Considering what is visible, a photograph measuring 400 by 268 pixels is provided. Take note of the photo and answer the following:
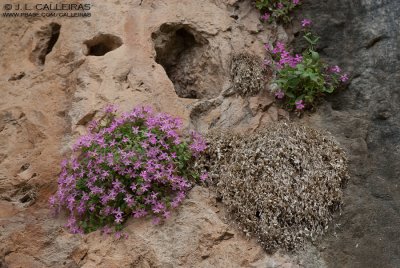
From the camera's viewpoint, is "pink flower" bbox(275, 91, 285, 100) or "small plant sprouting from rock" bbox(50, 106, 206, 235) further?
"pink flower" bbox(275, 91, 285, 100)

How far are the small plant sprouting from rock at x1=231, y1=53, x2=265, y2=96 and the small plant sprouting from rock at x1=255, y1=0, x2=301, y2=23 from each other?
31.5 inches

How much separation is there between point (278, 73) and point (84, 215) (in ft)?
8.72

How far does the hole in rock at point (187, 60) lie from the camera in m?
6.16

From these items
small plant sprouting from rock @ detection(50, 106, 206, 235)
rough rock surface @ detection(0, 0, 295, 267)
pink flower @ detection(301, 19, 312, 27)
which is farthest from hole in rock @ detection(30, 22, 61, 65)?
pink flower @ detection(301, 19, 312, 27)

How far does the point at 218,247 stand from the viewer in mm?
4586

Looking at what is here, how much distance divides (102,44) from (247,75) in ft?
6.07

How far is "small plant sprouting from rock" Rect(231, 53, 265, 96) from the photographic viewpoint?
229 inches

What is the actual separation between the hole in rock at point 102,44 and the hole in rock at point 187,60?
464 mm

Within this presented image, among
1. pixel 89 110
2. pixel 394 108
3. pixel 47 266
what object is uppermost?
pixel 394 108

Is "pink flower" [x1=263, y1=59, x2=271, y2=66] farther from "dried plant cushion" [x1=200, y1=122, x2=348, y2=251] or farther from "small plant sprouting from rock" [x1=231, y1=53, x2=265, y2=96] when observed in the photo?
"dried plant cushion" [x1=200, y1=122, x2=348, y2=251]

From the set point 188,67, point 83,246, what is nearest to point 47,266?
point 83,246

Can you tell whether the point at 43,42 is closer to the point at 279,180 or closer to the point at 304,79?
the point at 304,79

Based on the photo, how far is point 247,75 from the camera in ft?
19.2

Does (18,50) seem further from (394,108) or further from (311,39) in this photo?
(394,108)
